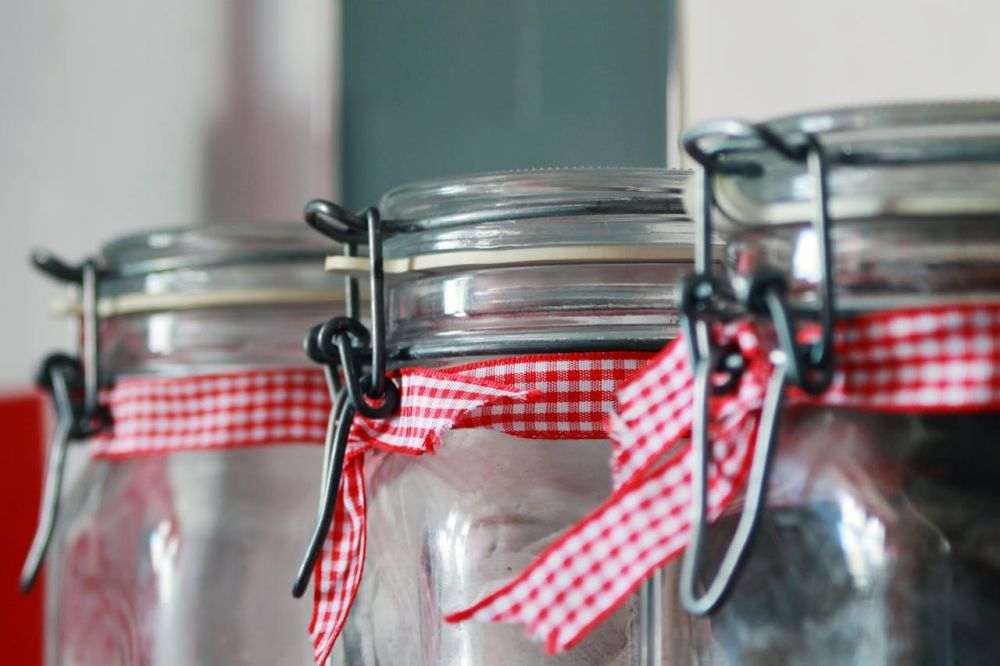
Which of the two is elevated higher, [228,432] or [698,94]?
[698,94]

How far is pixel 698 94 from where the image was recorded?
0.68 metres

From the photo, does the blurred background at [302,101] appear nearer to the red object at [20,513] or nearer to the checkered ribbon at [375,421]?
the red object at [20,513]

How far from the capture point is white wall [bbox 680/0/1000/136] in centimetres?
54

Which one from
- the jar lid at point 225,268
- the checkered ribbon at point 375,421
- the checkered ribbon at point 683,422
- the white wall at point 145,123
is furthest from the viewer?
the white wall at point 145,123

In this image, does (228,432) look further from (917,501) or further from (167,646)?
(917,501)

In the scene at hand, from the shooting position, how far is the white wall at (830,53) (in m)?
0.54

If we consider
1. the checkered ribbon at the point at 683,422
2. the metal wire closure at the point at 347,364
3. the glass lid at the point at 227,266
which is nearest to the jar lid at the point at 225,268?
the glass lid at the point at 227,266

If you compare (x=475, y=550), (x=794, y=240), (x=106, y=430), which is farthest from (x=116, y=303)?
(x=794, y=240)

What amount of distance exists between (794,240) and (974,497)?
0.23 feet

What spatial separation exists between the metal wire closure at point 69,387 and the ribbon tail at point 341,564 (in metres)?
0.16

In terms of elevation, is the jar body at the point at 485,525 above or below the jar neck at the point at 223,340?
below

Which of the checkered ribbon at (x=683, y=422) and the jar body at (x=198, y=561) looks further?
the jar body at (x=198, y=561)

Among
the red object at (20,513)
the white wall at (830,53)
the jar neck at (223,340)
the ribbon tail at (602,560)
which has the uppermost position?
the white wall at (830,53)

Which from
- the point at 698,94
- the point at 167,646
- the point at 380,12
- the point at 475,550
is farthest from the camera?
the point at 380,12
